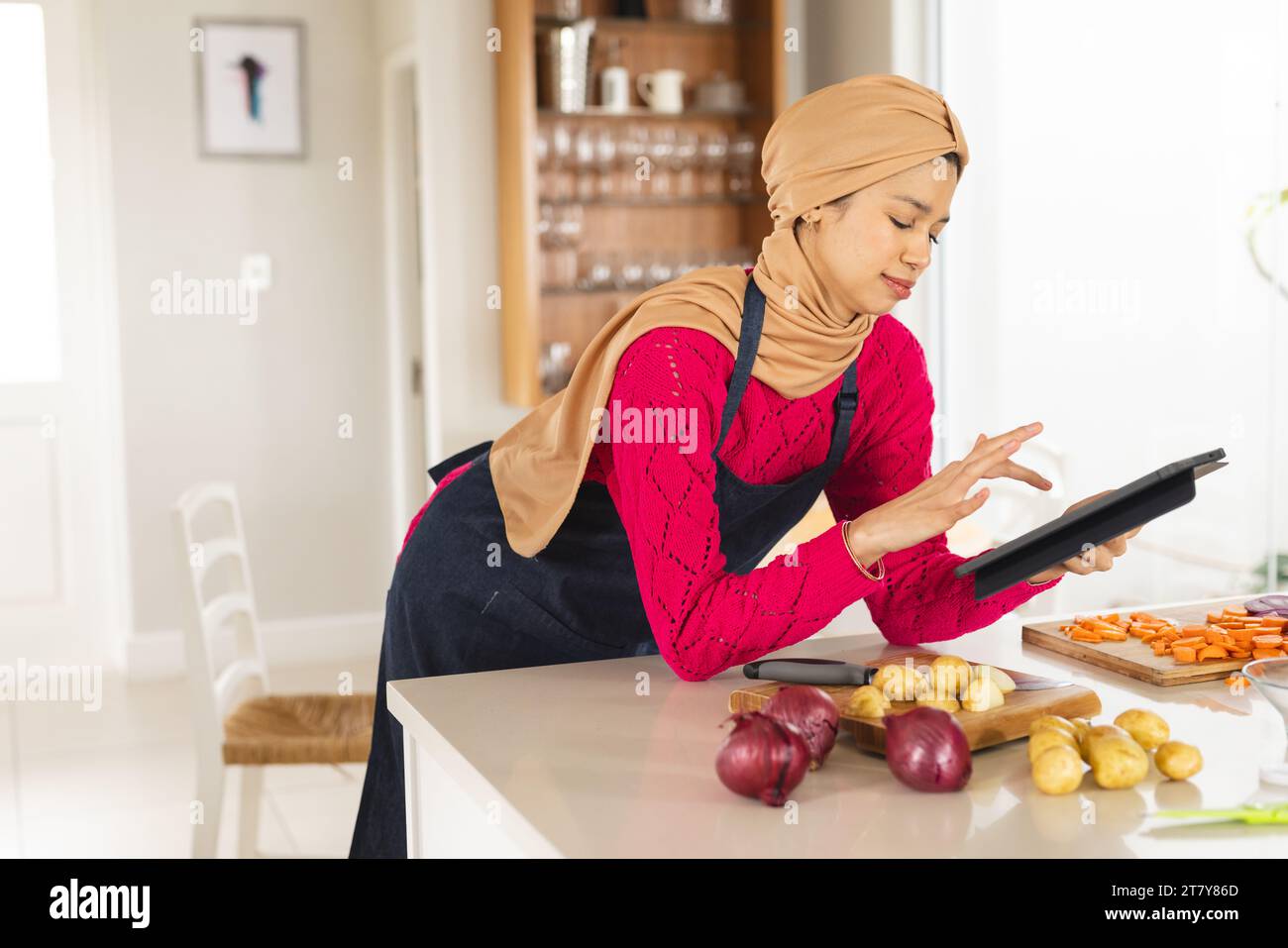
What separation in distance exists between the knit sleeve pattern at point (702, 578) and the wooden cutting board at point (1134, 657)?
0.94ft

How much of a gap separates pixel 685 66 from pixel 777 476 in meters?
2.86

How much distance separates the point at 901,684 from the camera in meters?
1.28

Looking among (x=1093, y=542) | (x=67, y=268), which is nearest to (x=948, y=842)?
(x=1093, y=542)

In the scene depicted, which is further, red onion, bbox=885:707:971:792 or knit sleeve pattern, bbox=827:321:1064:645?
knit sleeve pattern, bbox=827:321:1064:645

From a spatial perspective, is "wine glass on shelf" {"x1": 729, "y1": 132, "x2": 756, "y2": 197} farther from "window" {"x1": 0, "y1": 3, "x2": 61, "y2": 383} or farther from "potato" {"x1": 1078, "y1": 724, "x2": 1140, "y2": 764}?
"potato" {"x1": 1078, "y1": 724, "x2": 1140, "y2": 764}

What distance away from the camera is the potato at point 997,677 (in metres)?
1.29

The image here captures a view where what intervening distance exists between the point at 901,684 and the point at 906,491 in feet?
1.60

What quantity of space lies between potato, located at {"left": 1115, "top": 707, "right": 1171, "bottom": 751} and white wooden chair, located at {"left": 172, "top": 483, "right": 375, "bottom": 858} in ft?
5.57

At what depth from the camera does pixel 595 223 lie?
13.6ft

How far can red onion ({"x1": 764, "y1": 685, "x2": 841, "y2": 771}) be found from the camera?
1160 mm

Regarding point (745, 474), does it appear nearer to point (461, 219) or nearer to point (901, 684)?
point (901, 684)

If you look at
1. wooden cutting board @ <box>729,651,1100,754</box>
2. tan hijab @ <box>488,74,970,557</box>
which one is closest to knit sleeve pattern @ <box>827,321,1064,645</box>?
tan hijab @ <box>488,74,970,557</box>

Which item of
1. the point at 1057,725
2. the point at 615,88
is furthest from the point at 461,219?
the point at 1057,725
